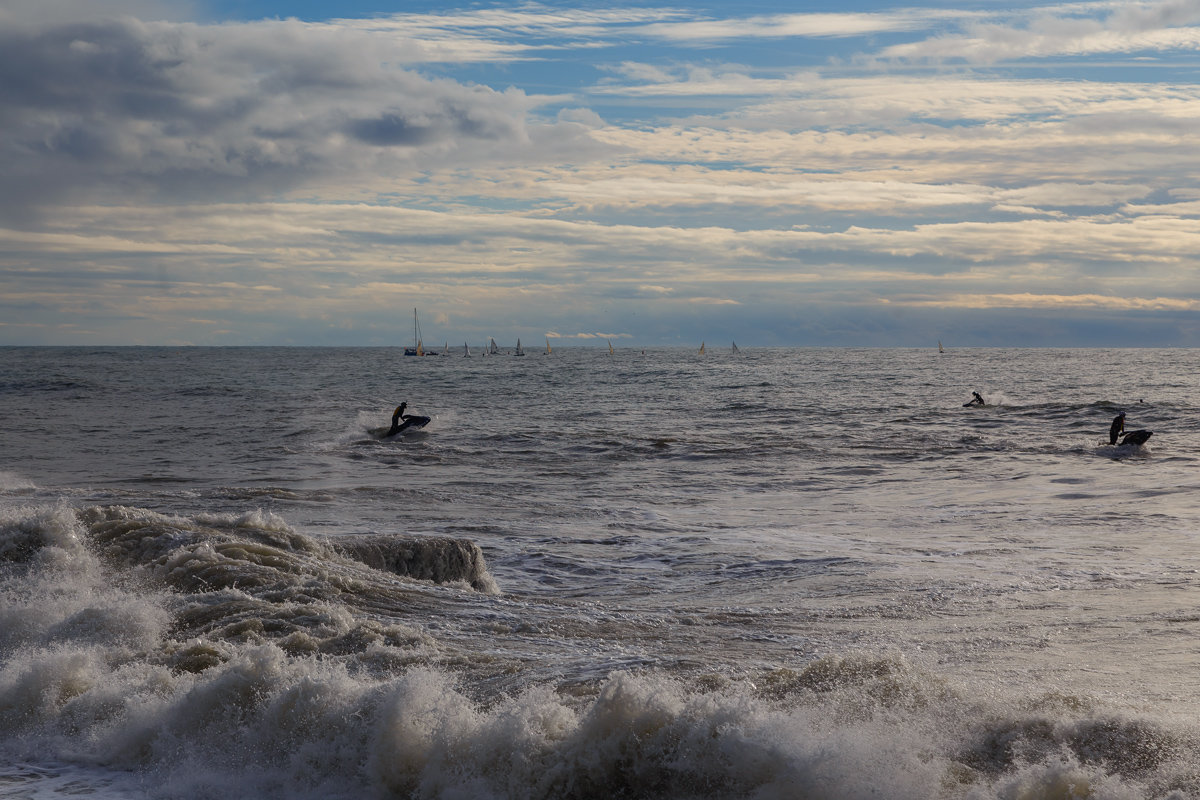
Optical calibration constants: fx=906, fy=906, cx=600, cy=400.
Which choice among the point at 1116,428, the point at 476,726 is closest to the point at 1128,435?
the point at 1116,428

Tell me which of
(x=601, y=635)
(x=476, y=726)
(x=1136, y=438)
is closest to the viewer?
(x=476, y=726)

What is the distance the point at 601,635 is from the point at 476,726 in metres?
2.19

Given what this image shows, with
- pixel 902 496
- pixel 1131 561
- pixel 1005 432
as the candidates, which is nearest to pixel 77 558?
pixel 1131 561

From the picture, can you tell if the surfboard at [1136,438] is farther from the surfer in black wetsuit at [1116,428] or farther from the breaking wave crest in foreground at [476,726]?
the breaking wave crest in foreground at [476,726]

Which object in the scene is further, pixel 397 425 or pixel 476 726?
pixel 397 425

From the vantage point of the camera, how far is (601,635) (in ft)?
21.0

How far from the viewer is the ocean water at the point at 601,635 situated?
159 inches

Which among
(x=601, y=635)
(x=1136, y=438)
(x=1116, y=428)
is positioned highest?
(x=1116, y=428)

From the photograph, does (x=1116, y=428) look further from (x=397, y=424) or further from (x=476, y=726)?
(x=476, y=726)

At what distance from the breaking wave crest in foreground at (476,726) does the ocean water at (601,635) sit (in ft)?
0.05

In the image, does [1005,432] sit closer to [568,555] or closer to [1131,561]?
[1131,561]

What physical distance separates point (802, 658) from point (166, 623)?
4183 mm

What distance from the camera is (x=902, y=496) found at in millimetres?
13945

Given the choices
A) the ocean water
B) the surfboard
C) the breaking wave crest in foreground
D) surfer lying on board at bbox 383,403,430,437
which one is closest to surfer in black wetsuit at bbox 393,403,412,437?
surfer lying on board at bbox 383,403,430,437
